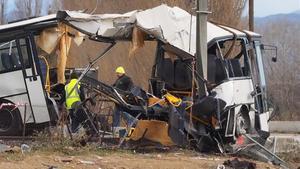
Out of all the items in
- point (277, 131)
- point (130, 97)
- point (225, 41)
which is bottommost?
point (277, 131)

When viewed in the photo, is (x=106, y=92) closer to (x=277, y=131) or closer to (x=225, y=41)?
(x=225, y=41)

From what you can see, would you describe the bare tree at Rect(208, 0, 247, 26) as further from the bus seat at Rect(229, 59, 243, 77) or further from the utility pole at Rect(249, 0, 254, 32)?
the bus seat at Rect(229, 59, 243, 77)

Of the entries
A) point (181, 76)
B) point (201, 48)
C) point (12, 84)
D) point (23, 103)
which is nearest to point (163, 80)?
point (181, 76)

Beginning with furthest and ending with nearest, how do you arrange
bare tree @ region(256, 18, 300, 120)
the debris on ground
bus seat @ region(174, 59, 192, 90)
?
bare tree @ region(256, 18, 300, 120), bus seat @ region(174, 59, 192, 90), the debris on ground

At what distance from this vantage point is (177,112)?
41.5 feet

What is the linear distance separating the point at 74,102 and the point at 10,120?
7.07 feet

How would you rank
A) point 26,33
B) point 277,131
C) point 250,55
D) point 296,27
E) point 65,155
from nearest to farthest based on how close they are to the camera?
point 65,155
point 26,33
point 250,55
point 277,131
point 296,27

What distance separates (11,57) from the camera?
14.5 metres

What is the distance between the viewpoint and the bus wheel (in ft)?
47.7

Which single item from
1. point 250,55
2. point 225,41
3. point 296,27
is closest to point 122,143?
point 225,41

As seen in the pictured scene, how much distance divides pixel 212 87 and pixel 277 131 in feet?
48.7

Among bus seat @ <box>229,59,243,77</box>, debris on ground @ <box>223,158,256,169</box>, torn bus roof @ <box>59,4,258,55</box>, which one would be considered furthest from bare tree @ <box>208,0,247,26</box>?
debris on ground @ <box>223,158,256,169</box>

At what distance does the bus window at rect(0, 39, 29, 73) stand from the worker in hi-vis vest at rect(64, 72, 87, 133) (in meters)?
1.45

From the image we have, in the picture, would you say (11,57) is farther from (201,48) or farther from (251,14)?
(251,14)
